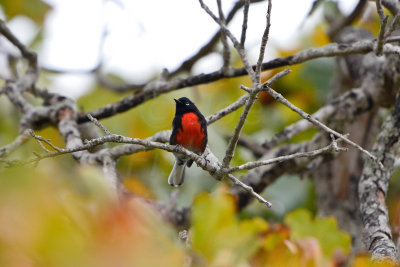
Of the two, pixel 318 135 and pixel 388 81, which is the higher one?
pixel 388 81

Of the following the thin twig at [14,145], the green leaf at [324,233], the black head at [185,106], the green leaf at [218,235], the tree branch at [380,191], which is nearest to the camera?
the green leaf at [218,235]

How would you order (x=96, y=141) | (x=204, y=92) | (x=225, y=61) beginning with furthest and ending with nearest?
1. (x=204, y=92)
2. (x=225, y=61)
3. (x=96, y=141)

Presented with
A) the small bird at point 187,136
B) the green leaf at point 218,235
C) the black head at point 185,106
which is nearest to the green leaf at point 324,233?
the green leaf at point 218,235

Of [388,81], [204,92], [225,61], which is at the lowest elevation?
[225,61]

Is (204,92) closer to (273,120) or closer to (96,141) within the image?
(273,120)

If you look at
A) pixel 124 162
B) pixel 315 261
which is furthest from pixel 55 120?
pixel 315 261

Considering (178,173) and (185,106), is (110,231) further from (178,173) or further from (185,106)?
(185,106)

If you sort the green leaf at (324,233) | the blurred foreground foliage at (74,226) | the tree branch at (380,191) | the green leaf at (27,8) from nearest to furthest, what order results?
1. the blurred foreground foliage at (74,226)
2. the green leaf at (324,233)
3. the tree branch at (380,191)
4. the green leaf at (27,8)

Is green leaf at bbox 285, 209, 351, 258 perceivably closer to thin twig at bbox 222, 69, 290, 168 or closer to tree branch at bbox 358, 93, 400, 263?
thin twig at bbox 222, 69, 290, 168

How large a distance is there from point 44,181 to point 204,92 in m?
5.55

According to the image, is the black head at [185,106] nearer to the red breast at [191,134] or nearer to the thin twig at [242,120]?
the red breast at [191,134]

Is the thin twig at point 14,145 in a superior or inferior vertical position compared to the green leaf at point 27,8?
inferior

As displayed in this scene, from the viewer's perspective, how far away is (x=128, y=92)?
19.6 feet

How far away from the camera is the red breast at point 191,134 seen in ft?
14.7
